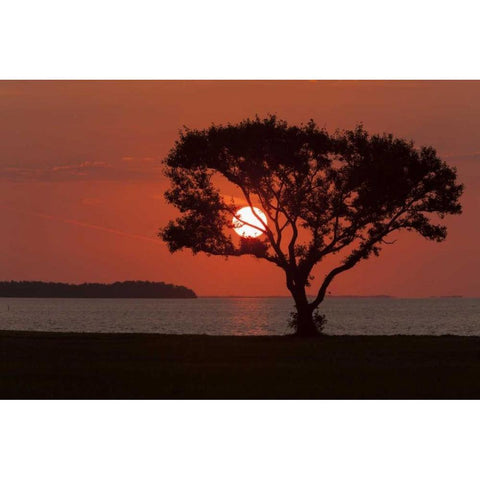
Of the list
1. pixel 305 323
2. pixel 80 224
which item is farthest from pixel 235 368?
pixel 80 224

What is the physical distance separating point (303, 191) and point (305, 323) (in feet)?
23.1

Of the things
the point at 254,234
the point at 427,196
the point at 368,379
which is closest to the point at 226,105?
the point at 254,234

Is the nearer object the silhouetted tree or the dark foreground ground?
the dark foreground ground

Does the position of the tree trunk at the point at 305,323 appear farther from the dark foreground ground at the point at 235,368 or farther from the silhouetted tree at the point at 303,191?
the dark foreground ground at the point at 235,368

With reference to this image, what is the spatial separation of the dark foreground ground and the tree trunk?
466cm

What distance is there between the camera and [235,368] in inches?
1193

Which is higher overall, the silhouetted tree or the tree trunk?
the silhouetted tree

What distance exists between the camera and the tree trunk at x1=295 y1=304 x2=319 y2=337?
4941cm

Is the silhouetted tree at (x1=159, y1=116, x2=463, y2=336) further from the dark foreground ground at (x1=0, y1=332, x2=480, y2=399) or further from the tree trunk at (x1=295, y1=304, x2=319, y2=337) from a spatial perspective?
the dark foreground ground at (x1=0, y1=332, x2=480, y2=399)

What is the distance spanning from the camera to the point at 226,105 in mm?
47188

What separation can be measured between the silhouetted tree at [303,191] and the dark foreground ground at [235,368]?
20.2 ft

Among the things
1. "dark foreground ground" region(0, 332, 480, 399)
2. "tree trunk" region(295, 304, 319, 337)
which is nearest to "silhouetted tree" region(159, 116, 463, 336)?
"tree trunk" region(295, 304, 319, 337)

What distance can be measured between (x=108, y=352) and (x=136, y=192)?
72.6 feet

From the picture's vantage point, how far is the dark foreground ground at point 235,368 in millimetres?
25000
